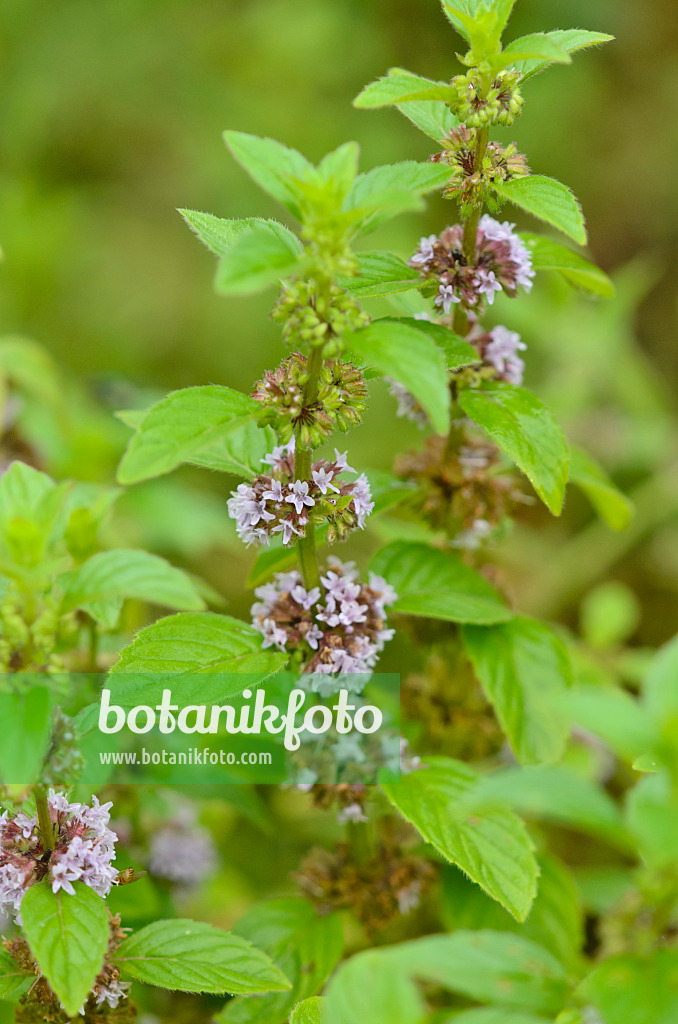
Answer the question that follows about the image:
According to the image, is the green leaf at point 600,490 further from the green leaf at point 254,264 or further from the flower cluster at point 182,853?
the flower cluster at point 182,853

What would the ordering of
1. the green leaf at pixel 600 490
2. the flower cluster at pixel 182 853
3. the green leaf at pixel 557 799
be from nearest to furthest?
the green leaf at pixel 557 799 → the green leaf at pixel 600 490 → the flower cluster at pixel 182 853

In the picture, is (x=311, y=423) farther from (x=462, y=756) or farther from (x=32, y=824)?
(x=462, y=756)

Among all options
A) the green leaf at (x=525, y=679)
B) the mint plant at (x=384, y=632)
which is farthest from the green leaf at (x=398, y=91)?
the green leaf at (x=525, y=679)

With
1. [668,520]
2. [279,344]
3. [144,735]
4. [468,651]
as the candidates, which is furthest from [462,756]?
[279,344]

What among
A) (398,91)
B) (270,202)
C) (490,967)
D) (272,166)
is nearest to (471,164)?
(398,91)

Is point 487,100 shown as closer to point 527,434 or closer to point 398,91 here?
point 398,91
